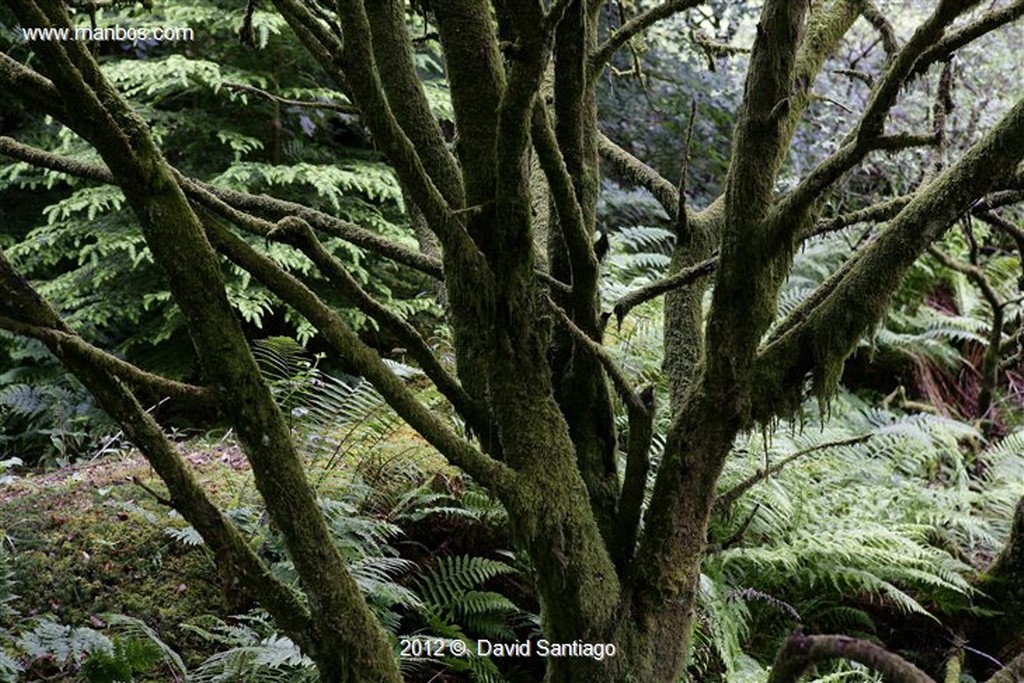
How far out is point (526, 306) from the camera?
1652 mm

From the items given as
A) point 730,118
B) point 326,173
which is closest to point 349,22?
point 326,173

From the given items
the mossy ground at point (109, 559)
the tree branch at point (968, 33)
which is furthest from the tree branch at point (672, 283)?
the mossy ground at point (109, 559)

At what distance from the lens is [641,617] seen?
1.71 m

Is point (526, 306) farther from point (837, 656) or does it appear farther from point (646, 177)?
point (646, 177)

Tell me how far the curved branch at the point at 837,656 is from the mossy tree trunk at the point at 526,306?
55cm

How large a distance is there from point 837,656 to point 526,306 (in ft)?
2.77

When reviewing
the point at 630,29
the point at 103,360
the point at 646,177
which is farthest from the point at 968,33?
the point at 103,360

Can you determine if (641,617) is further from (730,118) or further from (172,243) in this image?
(730,118)

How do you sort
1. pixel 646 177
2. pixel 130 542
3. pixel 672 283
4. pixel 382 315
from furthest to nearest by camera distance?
pixel 130 542
pixel 646 177
pixel 672 283
pixel 382 315

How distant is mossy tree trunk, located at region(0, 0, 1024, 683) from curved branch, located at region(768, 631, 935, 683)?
55 cm

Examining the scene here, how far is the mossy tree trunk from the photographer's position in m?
1.36

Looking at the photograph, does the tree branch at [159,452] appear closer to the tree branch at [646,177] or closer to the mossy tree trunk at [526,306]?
the mossy tree trunk at [526,306]

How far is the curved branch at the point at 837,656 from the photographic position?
3.49 ft

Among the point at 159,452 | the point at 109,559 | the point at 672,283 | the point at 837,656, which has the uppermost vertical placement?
the point at 672,283
